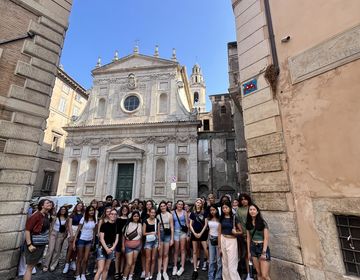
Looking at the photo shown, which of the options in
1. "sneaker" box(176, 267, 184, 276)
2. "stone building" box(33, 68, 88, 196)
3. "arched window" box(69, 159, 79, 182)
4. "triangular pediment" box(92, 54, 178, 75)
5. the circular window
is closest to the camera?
"sneaker" box(176, 267, 184, 276)

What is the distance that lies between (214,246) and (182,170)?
14.1 metres

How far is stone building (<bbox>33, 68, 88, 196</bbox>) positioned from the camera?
21.9 metres

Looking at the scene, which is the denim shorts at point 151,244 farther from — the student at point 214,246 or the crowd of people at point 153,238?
the student at point 214,246

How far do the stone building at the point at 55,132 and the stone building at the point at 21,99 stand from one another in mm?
17395

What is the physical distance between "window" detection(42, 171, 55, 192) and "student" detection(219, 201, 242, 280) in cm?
2303

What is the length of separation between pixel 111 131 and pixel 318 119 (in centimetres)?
1886

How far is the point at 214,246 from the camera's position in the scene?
4664 mm

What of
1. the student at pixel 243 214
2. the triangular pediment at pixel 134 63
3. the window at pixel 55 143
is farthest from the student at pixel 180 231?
the window at pixel 55 143

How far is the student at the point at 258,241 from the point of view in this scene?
140 inches

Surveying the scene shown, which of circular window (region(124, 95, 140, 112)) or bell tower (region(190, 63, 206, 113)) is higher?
bell tower (region(190, 63, 206, 113))

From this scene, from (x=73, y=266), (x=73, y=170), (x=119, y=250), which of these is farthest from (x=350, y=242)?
(x=73, y=170)

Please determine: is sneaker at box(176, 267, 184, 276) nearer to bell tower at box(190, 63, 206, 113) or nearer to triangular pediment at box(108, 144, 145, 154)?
triangular pediment at box(108, 144, 145, 154)

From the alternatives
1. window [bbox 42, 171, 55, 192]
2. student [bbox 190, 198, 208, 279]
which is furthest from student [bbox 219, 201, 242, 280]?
window [bbox 42, 171, 55, 192]

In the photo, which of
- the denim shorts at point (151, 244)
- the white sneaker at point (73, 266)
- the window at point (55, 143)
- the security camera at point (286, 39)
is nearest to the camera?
the security camera at point (286, 39)
